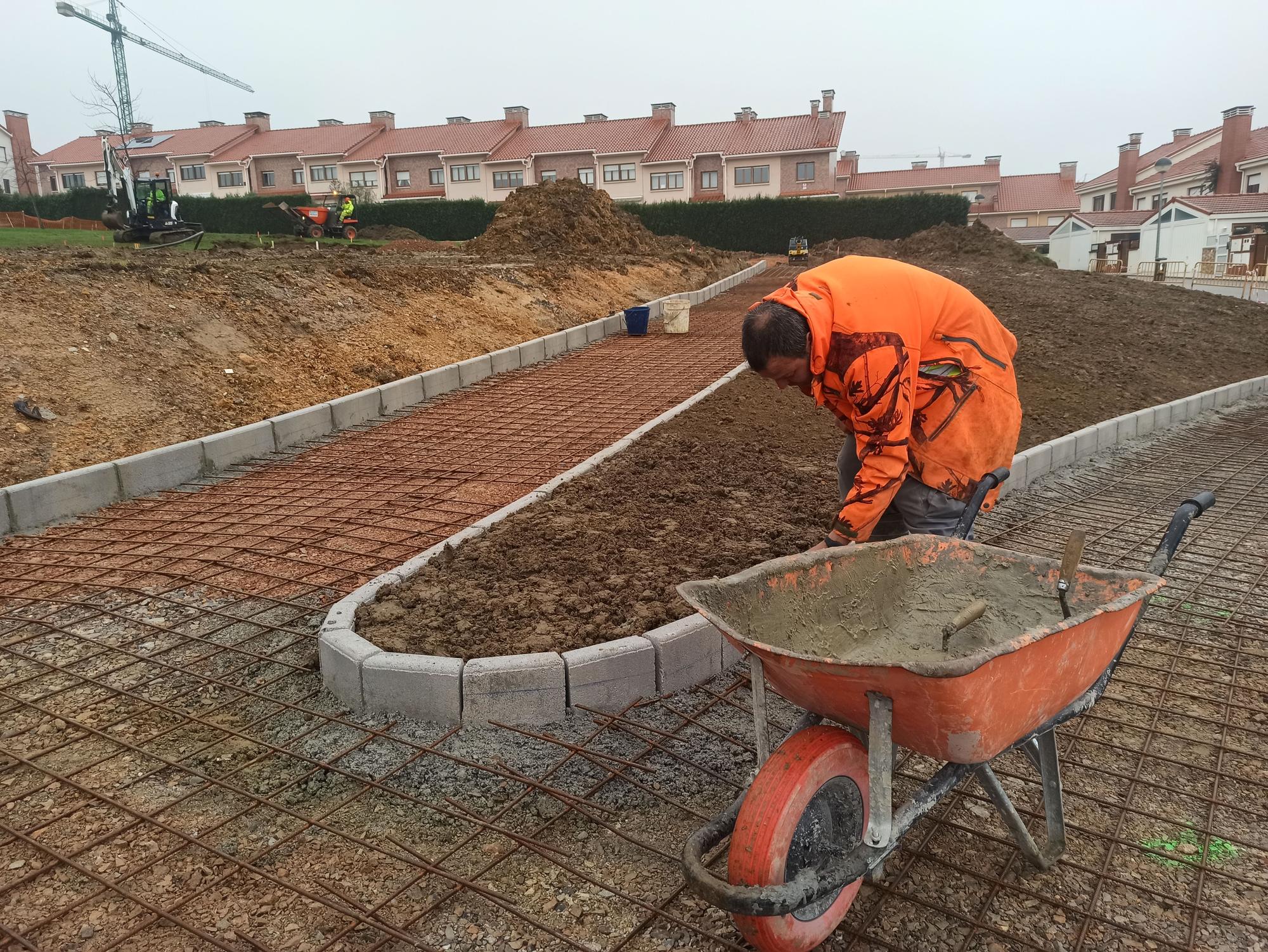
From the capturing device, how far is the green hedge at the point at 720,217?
28.4 metres

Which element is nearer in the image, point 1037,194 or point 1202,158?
point 1202,158

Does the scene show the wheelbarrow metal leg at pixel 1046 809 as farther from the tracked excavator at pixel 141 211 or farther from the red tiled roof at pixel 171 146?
the red tiled roof at pixel 171 146

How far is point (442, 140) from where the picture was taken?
141 feet

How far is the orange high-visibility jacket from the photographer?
2447 millimetres

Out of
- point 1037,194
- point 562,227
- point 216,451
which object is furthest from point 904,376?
point 1037,194

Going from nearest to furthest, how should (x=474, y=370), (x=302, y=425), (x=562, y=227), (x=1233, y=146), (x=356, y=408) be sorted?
(x=302, y=425)
(x=356, y=408)
(x=474, y=370)
(x=562, y=227)
(x=1233, y=146)

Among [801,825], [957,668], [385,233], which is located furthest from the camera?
[385,233]

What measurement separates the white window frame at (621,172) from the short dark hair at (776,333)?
4156 centimetres

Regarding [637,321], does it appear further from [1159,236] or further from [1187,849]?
[1159,236]

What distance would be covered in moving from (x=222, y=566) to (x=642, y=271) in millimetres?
12380

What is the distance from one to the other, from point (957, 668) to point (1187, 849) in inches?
52.0

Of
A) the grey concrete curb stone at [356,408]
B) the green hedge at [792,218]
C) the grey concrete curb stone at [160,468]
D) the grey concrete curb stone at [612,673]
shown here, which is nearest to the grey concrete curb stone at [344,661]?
the grey concrete curb stone at [612,673]

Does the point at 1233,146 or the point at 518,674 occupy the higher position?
the point at 1233,146

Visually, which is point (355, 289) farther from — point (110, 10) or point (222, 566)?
point (110, 10)
